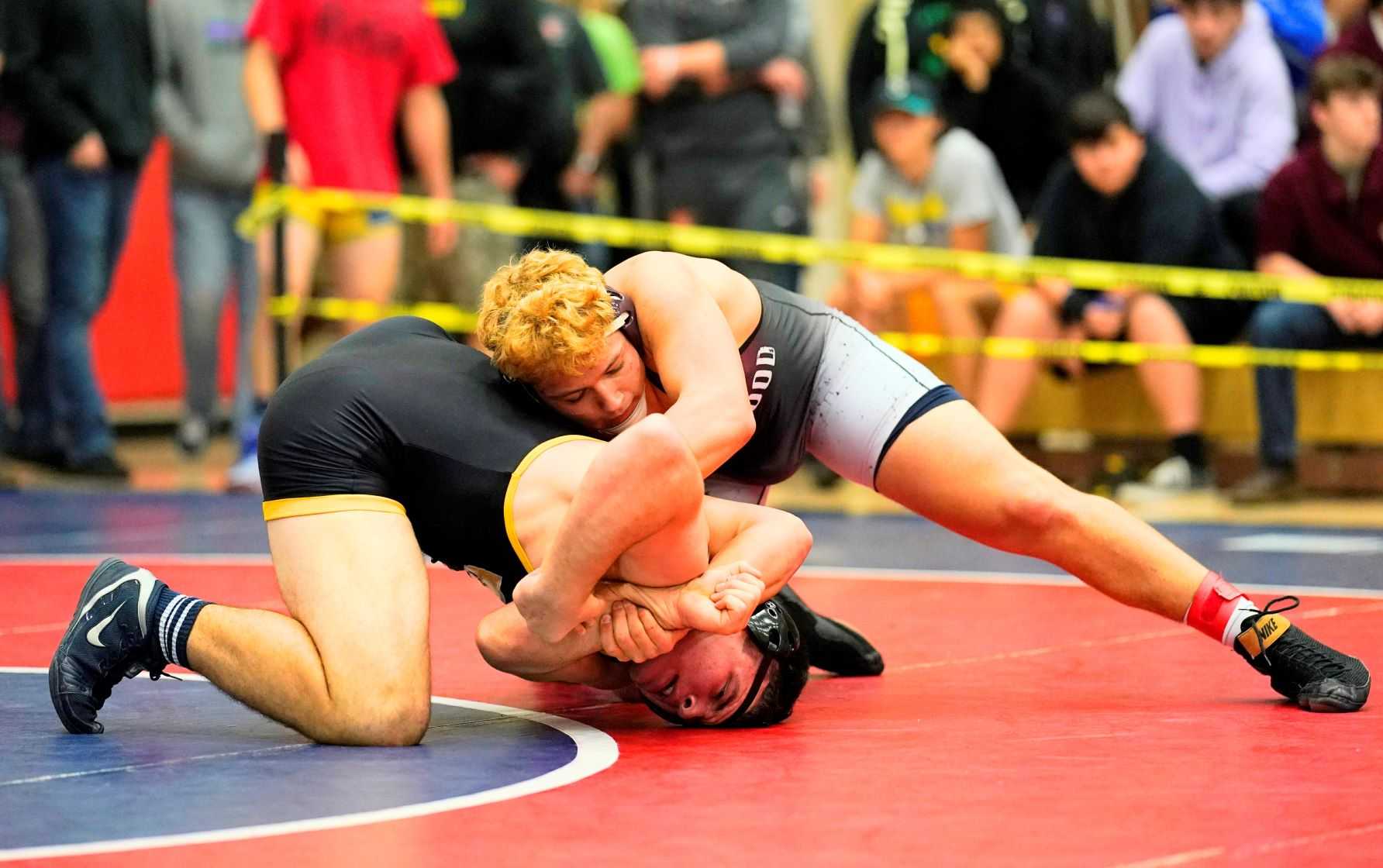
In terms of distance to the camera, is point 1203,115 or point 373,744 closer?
point 373,744

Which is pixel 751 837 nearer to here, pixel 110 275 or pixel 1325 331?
pixel 1325 331

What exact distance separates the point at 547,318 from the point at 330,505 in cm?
55

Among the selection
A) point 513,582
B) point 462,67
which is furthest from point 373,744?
point 462,67

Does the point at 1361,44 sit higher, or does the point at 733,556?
the point at 1361,44

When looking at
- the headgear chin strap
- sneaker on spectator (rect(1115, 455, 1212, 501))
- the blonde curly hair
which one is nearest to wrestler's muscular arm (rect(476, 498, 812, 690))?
the headgear chin strap

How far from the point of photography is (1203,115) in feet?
31.3

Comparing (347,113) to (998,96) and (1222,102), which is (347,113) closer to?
(998,96)

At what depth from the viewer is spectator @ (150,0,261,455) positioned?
1016 cm

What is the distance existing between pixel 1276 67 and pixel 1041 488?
540 cm

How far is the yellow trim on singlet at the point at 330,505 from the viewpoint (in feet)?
13.6

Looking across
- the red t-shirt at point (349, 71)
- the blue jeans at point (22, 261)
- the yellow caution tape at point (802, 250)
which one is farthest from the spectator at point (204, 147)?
the red t-shirt at point (349, 71)

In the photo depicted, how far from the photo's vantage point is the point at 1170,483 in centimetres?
891

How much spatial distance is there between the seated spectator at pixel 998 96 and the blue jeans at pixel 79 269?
3.79 meters

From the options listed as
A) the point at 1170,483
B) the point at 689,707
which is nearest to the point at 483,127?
the point at 1170,483
